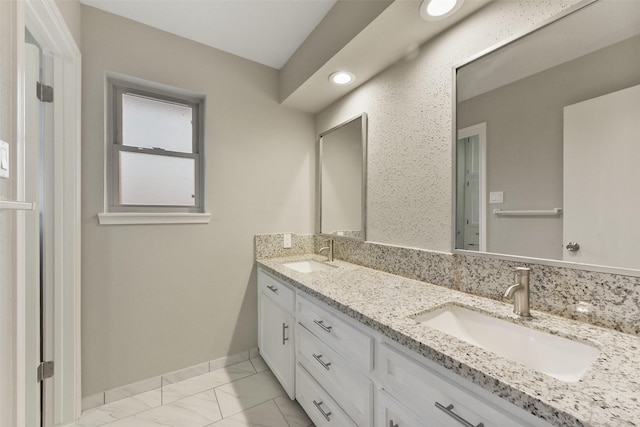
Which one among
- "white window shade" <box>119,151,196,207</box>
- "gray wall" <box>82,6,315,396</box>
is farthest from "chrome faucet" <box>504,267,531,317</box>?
"white window shade" <box>119,151,196,207</box>

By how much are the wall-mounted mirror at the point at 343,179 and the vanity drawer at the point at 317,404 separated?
36.8 inches

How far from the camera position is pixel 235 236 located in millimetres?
2033

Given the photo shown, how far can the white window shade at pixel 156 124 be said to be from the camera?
1772 millimetres

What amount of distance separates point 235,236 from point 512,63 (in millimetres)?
1924

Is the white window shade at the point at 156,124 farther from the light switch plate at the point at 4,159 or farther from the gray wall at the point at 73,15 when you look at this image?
the light switch plate at the point at 4,159

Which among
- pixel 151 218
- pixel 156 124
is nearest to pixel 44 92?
pixel 156 124

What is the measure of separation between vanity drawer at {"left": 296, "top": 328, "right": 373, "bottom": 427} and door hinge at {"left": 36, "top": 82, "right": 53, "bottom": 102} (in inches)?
72.7

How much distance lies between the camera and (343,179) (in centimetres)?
207

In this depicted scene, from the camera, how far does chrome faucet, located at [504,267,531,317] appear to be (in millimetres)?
948

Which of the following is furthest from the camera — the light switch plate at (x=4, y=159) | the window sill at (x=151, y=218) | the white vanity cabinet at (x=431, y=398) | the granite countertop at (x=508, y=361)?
the window sill at (x=151, y=218)

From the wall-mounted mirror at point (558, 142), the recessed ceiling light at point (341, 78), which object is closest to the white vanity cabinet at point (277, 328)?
the wall-mounted mirror at point (558, 142)

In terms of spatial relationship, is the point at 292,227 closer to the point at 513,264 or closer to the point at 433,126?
the point at 433,126

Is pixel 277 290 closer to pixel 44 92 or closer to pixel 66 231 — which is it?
pixel 66 231

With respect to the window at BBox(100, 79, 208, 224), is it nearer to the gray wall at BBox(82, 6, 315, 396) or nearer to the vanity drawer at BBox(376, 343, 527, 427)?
the gray wall at BBox(82, 6, 315, 396)
